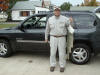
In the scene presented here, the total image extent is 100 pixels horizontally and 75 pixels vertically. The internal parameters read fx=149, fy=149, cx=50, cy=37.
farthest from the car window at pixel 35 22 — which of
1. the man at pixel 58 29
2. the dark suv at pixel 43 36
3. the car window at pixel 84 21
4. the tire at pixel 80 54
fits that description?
the tire at pixel 80 54

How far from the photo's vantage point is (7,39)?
559cm

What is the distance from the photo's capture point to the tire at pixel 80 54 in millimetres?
4910

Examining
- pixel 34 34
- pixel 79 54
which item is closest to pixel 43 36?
pixel 34 34

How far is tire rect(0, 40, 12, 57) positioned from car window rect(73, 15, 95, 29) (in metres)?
2.64

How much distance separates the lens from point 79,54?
4938 mm

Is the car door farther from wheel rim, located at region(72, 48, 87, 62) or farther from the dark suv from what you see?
wheel rim, located at region(72, 48, 87, 62)

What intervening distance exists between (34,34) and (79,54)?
168 centimetres

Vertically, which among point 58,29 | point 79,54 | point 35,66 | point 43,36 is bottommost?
point 35,66

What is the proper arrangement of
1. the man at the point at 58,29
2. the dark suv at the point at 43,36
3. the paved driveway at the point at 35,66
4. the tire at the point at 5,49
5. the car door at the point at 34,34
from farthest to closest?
the tire at the point at 5,49 < the car door at the point at 34,34 < the dark suv at the point at 43,36 < the paved driveway at the point at 35,66 < the man at the point at 58,29

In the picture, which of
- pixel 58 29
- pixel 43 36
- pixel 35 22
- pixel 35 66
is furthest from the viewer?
pixel 35 22

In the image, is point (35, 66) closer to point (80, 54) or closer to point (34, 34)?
point (34, 34)

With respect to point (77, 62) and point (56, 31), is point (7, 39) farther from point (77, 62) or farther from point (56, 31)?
point (77, 62)

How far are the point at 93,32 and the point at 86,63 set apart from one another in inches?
44.2

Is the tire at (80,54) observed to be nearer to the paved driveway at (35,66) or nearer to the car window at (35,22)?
the paved driveway at (35,66)
